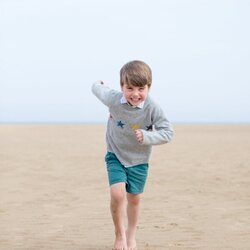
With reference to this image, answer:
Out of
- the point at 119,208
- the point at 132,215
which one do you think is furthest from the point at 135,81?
the point at 132,215

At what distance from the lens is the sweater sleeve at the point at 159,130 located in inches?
158

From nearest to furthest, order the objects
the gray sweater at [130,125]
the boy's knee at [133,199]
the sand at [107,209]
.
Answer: the gray sweater at [130,125] < the boy's knee at [133,199] < the sand at [107,209]

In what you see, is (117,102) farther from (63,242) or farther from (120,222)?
(63,242)

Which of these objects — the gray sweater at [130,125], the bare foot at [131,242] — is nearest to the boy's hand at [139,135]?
the gray sweater at [130,125]

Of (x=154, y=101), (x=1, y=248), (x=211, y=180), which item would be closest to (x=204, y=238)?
(x=154, y=101)

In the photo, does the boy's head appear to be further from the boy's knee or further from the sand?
the sand

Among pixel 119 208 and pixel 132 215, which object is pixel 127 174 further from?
pixel 132 215

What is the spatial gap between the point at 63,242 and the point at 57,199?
2574mm

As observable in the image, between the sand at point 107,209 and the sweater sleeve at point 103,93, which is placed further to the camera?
the sand at point 107,209

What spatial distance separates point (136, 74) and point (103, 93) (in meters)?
0.44

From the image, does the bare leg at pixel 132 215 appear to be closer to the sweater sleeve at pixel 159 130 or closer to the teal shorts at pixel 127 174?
the teal shorts at pixel 127 174

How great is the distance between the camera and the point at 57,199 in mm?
7320

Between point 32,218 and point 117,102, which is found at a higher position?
point 117,102

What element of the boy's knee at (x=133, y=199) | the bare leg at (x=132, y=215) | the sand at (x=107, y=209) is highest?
the boy's knee at (x=133, y=199)
